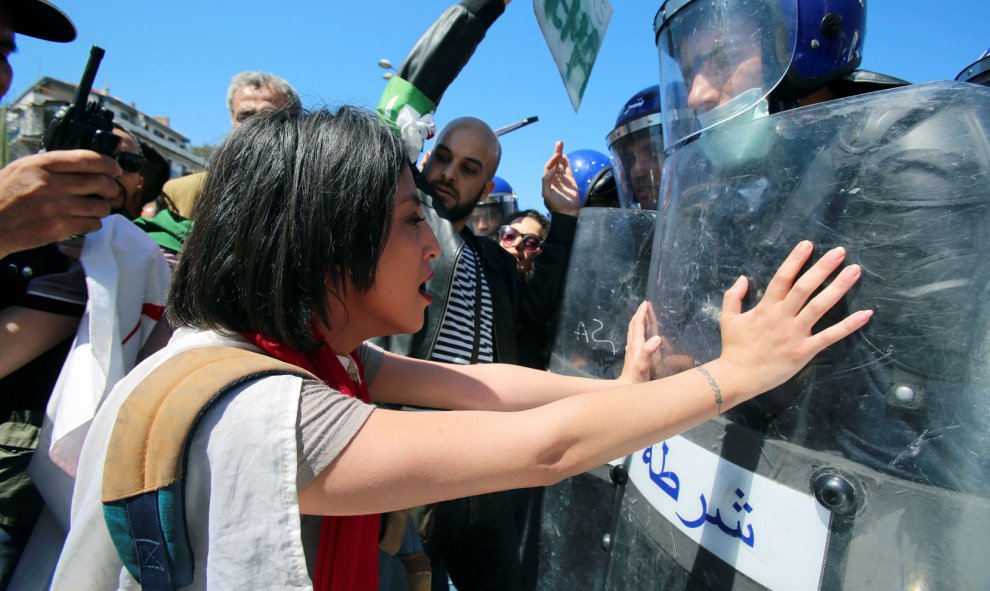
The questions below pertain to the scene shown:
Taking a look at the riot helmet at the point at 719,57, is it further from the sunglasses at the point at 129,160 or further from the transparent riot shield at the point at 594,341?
the sunglasses at the point at 129,160

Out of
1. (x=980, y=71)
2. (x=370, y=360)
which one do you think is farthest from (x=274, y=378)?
(x=980, y=71)

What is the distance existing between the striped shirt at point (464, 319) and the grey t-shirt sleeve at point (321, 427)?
5.09ft

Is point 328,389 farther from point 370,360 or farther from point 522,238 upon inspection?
point 522,238

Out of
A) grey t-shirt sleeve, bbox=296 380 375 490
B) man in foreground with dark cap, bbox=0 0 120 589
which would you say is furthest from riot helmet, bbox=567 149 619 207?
grey t-shirt sleeve, bbox=296 380 375 490

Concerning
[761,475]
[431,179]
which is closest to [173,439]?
[761,475]

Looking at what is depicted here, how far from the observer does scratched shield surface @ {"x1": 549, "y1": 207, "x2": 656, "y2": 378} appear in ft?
7.17

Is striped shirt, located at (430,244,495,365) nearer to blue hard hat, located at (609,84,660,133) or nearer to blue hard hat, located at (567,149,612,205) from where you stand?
blue hard hat, located at (609,84,660,133)

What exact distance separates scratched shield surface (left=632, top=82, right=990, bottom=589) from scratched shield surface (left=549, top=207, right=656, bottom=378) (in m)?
0.97

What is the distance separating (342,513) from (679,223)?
993 millimetres

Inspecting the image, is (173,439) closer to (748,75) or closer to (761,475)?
(761,475)

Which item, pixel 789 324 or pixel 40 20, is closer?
pixel 789 324

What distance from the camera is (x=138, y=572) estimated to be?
835 mm

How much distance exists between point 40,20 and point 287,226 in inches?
49.9

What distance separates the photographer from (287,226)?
1.05 metres
